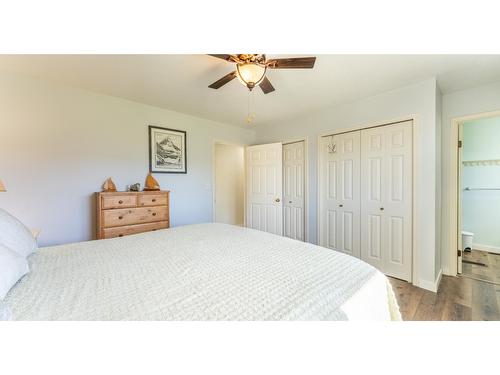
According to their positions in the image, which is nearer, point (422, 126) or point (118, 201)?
point (422, 126)

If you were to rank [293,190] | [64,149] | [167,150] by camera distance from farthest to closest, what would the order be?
[293,190], [167,150], [64,149]

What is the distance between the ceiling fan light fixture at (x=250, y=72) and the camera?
4.75 ft

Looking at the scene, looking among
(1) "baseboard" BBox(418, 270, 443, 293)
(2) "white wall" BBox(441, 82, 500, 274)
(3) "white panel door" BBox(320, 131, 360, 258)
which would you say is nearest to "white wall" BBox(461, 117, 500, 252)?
(2) "white wall" BBox(441, 82, 500, 274)

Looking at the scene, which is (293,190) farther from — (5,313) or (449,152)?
(5,313)

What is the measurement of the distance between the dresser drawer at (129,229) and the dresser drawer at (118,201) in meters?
0.26

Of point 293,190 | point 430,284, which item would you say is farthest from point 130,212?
point 430,284

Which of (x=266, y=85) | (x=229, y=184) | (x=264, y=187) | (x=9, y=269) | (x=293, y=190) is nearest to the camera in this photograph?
(x=9, y=269)

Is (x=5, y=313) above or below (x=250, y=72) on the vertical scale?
below

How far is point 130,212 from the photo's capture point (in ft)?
7.79

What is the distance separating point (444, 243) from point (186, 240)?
3.13 m

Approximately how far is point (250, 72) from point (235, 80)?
79 centimetres

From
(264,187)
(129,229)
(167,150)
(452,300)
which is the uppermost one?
(167,150)
